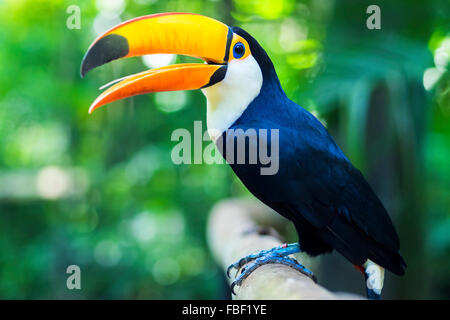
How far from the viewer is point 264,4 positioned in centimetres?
366

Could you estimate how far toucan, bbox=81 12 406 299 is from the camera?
1686 millimetres

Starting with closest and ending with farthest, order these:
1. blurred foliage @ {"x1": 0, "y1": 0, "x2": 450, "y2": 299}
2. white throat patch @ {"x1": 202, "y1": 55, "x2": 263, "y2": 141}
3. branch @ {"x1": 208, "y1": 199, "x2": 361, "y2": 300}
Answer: branch @ {"x1": 208, "y1": 199, "x2": 361, "y2": 300} < white throat patch @ {"x1": 202, "y1": 55, "x2": 263, "y2": 141} < blurred foliage @ {"x1": 0, "y1": 0, "x2": 450, "y2": 299}

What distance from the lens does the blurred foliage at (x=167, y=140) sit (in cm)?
285

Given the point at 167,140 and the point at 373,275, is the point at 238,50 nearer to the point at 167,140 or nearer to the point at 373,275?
the point at 373,275

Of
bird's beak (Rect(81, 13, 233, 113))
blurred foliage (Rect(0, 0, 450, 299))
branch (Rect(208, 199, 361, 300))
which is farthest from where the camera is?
blurred foliage (Rect(0, 0, 450, 299))

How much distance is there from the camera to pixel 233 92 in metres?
1.77

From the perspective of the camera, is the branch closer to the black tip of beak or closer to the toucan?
the toucan

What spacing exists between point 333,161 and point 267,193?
25 cm

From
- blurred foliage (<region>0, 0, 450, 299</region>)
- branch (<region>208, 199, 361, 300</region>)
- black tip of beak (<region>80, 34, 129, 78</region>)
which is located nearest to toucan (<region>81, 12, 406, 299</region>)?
black tip of beak (<region>80, 34, 129, 78</region>)

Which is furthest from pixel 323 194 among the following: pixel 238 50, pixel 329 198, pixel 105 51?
pixel 105 51

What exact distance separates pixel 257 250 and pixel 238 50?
77 cm
